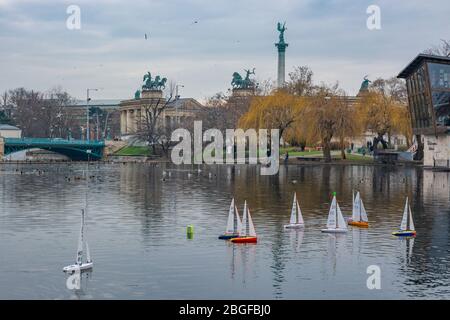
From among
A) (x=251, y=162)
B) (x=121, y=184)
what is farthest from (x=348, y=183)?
(x=251, y=162)

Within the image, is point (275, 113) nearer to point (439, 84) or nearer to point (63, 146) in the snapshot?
point (439, 84)

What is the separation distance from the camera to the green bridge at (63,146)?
493 ft

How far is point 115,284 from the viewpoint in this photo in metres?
33.1

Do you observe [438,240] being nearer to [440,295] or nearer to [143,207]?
[440,295]

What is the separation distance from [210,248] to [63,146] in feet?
380

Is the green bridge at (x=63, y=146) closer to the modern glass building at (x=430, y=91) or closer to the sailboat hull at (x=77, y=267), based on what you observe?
the modern glass building at (x=430, y=91)

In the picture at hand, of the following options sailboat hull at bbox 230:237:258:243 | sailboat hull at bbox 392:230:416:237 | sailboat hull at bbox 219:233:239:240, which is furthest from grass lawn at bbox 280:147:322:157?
sailboat hull at bbox 230:237:258:243

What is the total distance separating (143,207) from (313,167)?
200ft

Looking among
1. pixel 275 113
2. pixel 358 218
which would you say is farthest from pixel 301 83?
pixel 358 218

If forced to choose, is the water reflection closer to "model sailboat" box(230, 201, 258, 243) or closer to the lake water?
the lake water

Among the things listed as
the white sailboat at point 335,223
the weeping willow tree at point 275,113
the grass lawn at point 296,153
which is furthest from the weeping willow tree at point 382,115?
the white sailboat at point 335,223

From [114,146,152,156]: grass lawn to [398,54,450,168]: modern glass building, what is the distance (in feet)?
216

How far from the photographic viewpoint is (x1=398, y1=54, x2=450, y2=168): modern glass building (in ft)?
366
